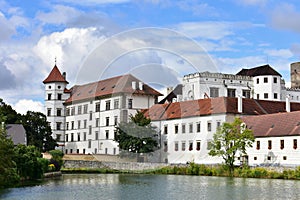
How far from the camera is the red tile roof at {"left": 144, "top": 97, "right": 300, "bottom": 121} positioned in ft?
198

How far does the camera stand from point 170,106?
69062mm

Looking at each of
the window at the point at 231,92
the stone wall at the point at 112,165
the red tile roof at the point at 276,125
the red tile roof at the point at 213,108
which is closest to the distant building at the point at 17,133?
the stone wall at the point at 112,165

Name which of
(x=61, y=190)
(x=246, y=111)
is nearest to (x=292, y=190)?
(x=61, y=190)

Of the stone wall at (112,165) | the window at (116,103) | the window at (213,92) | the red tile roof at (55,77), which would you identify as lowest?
the stone wall at (112,165)

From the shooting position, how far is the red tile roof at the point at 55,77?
85938mm

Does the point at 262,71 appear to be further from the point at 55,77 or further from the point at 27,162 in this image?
the point at 27,162

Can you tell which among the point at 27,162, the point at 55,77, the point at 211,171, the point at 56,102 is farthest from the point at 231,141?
the point at 55,77

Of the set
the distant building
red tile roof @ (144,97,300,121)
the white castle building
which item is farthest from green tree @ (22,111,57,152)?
red tile roof @ (144,97,300,121)

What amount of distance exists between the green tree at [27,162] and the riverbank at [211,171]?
16.3m

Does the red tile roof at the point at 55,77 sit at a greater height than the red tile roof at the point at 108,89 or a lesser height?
greater

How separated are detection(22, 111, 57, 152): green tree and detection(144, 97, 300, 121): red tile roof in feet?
43.3

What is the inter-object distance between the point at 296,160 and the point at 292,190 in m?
17.0

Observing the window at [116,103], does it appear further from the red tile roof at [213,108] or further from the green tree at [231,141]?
the green tree at [231,141]

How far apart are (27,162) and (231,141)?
19571mm
